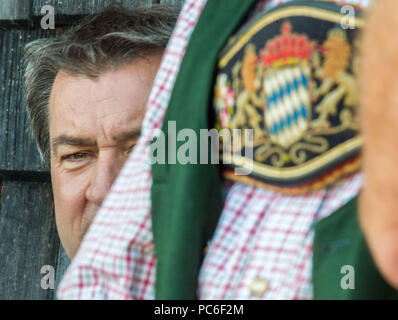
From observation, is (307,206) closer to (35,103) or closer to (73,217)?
(73,217)

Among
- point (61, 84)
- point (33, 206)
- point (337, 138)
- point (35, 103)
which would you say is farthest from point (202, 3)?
point (33, 206)

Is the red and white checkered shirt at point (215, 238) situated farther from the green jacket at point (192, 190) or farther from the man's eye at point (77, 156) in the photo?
the man's eye at point (77, 156)

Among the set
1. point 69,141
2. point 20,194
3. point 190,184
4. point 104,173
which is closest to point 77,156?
point 69,141

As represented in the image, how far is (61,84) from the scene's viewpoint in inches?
68.6

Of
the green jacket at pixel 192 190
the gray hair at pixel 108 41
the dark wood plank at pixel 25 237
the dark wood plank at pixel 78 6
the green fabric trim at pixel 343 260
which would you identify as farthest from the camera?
the dark wood plank at pixel 25 237

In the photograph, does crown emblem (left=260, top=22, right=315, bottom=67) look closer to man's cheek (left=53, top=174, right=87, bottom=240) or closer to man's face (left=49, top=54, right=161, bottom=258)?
man's face (left=49, top=54, right=161, bottom=258)

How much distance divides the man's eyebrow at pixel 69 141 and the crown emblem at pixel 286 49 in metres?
0.73

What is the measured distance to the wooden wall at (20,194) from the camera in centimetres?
191

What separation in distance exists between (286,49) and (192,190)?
0.19 m

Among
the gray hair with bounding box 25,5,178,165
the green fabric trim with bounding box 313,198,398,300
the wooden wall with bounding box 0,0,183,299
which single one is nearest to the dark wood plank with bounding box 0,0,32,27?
the wooden wall with bounding box 0,0,183,299

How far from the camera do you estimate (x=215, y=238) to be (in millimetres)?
1018

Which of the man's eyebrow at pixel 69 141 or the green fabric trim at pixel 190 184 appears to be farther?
the man's eyebrow at pixel 69 141

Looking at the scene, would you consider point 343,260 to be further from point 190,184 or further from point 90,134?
point 90,134

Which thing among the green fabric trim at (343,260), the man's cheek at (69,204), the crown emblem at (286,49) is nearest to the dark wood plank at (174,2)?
the man's cheek at (69,204)
